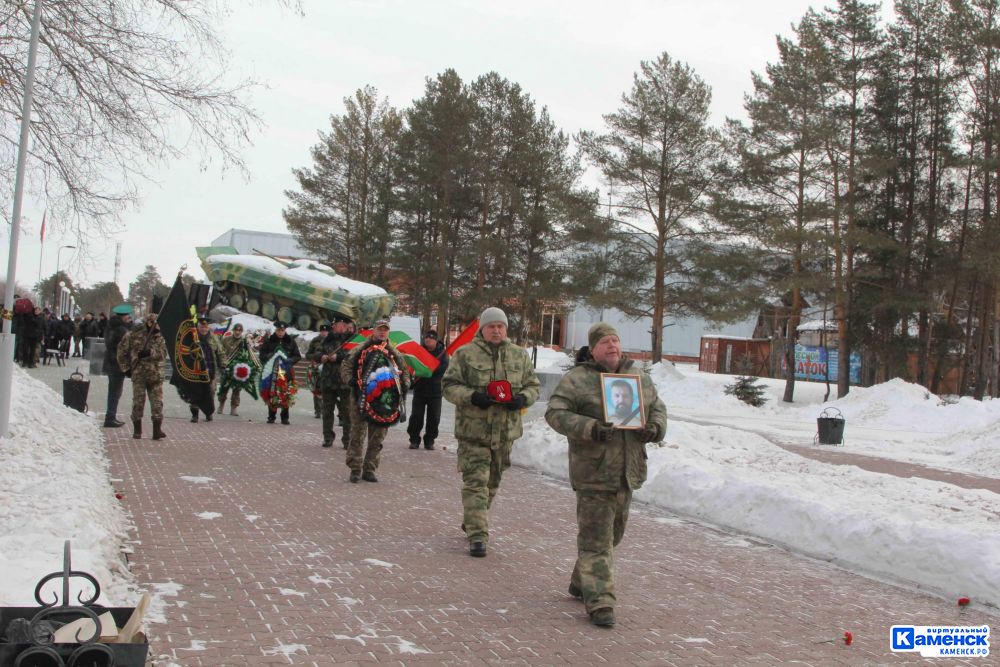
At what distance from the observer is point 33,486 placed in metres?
Answer: 7.19

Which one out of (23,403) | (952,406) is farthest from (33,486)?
(952,406)

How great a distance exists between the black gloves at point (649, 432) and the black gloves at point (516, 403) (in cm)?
166

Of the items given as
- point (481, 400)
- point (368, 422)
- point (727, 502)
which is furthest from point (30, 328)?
point (481, 400)

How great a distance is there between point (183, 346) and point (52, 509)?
7674 mm

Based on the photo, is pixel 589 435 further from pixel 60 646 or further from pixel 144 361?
pixel 144 361

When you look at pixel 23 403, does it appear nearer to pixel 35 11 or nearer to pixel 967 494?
pixel 35 11

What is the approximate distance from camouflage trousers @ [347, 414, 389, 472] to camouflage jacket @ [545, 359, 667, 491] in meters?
4.47

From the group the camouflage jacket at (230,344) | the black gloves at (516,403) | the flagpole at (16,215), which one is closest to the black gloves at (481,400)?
the black gloves at (516,403)

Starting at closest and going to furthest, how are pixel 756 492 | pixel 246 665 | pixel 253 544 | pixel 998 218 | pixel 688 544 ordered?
pixel 246 665 → pixel 253 544 → pixel 688 544 → pixel 756 492 → pixel 998 218

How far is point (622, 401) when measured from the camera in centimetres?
521

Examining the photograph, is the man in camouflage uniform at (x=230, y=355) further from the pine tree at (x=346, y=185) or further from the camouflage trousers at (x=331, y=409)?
the pine tree at (x=346, y=185)

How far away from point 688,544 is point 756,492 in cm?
146

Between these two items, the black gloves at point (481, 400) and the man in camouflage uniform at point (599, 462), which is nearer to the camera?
the man in camouflage uniform at point (599, 462)

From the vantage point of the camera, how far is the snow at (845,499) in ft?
22.2
